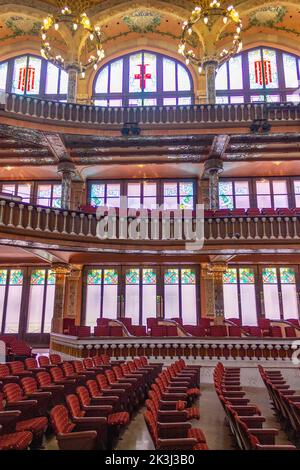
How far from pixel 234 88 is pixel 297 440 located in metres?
16.2

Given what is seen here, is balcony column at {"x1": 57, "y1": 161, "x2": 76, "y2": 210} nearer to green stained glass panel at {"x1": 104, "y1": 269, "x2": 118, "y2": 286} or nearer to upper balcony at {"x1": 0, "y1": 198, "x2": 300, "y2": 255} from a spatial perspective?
upper balcony at {"x1": 0, "y1": 198, "x2": 300, "y2": 255}

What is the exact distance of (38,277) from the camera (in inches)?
710

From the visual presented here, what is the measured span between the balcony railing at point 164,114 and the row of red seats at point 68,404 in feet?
29.9

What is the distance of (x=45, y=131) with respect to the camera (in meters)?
13.9

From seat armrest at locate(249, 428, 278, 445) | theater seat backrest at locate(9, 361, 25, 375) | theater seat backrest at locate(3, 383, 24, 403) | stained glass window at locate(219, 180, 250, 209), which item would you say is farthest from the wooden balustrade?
stained glass window at locate(219, 180, 250, 209)

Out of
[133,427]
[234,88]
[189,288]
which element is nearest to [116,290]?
[189,288]

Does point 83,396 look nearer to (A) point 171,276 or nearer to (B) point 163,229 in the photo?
(B) point 163,229

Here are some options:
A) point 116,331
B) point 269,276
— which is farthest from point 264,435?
point 269,276

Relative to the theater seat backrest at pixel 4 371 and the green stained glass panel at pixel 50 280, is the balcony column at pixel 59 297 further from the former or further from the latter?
the theater seat backrest at pixel 4 371

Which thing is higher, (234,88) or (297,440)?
(234,88)

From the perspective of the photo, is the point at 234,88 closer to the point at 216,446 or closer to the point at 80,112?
the point at 80,112

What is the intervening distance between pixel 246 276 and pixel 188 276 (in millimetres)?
2490

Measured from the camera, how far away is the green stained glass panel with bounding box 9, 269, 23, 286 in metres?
18.0

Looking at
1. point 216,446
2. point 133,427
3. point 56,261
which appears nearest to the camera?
point 216,446
